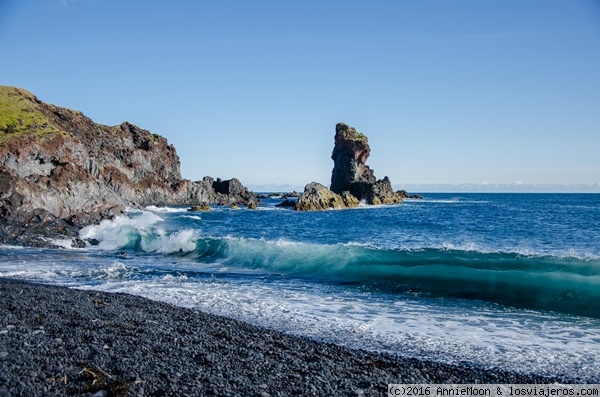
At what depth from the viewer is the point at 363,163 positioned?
106 metres

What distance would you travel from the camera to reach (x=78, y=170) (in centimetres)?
4841

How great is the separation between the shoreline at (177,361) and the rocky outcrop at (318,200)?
216ft

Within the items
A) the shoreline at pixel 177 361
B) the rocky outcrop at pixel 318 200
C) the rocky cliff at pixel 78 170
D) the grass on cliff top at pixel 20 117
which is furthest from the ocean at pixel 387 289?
the rocky outcrop at pixel 318 200

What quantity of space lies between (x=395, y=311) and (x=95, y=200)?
43.7 metres

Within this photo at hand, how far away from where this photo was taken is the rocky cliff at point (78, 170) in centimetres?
3731

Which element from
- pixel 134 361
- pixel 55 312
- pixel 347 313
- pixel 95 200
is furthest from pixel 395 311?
pixel 95 200

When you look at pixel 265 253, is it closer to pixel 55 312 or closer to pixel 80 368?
pixel 55 312

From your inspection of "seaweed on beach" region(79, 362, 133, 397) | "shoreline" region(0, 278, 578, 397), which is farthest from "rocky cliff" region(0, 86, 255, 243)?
"seaweed on beach" region(79, 362, 133, 397)

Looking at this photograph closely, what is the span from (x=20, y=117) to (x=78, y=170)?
101 feet

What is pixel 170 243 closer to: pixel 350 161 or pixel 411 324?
pixel 411 324

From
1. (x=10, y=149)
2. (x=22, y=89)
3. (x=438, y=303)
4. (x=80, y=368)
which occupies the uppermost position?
(x=22, y=89)

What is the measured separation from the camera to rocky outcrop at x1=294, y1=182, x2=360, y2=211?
3014 inches

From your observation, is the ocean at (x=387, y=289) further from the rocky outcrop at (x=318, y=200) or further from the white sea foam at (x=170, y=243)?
the rocky outcrop at (x=318, y=200)

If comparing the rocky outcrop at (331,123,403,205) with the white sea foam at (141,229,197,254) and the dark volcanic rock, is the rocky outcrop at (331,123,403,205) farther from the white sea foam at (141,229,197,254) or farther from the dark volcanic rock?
the white sea foam at (141,229,197,254)
